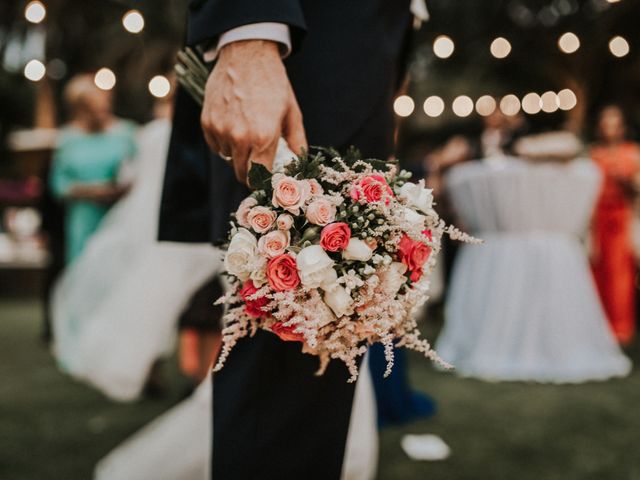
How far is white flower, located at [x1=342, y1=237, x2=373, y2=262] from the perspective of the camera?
2.98ft

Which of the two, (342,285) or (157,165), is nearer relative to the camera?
(342,285)

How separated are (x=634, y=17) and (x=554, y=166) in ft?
31.7

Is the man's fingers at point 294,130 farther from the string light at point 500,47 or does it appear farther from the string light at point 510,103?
the string light at point 510,103

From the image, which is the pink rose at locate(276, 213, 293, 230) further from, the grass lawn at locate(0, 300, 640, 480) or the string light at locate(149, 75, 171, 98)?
the string light at locate(149, 75, 171, 98)

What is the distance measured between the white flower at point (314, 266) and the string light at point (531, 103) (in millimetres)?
13653

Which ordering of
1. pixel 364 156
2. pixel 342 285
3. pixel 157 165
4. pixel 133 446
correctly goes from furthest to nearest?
1. pixel 157 165
2. pixel 133 446
3. pixel 364 156
4. pixel 342 285

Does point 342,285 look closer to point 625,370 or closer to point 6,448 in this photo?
point 6,448

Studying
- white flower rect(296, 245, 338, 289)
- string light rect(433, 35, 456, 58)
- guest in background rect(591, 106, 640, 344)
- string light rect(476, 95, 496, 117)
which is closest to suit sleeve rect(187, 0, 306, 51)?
white flower rect(296, 245, 338, 289)

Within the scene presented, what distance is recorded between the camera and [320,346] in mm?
952

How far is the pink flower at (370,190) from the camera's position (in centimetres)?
92

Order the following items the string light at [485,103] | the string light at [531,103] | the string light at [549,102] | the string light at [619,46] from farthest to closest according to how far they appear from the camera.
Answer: the string light at [531,103] → the string light at [549,102] → the string light at [485,103] → the string light at [619,46]

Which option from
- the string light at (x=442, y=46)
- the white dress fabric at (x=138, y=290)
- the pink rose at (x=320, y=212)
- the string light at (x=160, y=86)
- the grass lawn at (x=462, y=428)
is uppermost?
the string light at (x=442, y=46)

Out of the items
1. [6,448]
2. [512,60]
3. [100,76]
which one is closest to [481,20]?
[512,60]

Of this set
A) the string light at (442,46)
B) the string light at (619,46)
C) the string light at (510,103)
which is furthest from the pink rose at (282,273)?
the string light at (510,103)
